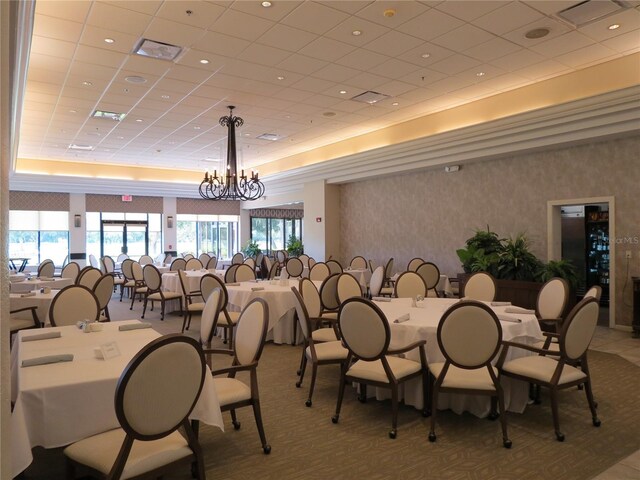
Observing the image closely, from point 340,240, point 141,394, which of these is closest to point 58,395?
point 141,394

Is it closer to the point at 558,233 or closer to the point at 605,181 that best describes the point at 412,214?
the point at 558,233

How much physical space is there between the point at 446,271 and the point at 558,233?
264 cm

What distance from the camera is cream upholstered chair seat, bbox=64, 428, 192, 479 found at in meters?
2.22

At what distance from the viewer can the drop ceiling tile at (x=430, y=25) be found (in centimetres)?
532

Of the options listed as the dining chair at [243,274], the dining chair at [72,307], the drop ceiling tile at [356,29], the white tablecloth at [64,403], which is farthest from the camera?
the dining chair at [243,274]

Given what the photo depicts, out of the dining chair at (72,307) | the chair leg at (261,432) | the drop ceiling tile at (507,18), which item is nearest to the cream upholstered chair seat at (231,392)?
the chair leg at (261,432)

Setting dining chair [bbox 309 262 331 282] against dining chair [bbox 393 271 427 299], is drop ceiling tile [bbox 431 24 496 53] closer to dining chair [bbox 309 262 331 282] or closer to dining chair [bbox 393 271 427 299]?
dining chair [bbox 393 271 427 299]

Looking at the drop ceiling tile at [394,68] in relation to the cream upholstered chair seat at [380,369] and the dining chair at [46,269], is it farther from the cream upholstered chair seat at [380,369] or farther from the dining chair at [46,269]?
the dining chair at [46,269]

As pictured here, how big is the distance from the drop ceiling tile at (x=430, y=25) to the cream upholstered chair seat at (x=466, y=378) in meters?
3.99

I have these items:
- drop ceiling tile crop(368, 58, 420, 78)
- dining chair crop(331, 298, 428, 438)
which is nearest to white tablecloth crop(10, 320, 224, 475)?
dining chair crop(331, 298, 428, 438)

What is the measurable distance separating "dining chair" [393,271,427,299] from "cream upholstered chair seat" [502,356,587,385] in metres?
2.45

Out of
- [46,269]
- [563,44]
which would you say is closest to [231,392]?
[563,44]

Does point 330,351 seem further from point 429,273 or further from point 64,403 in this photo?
point 429,273

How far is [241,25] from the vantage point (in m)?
5.46
